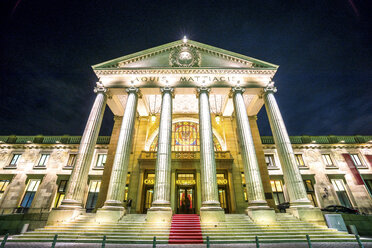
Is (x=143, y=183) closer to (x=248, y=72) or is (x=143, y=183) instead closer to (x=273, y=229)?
(x=273, y=229)

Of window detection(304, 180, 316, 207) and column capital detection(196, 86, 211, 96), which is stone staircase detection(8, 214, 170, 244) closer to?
column capital detection(196, 86, 211, 96)

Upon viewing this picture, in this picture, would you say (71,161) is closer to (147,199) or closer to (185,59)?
(147,199)

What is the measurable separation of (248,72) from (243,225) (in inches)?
521

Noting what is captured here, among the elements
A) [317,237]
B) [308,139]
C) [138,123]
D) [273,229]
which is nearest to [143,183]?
[138,123]

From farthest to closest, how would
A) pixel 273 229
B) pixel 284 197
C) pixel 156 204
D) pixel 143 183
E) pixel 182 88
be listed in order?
1. pixel 284 197
2. pixel 143 183
3. pixel 182 88
4. pixel 156 204
5. pixel 273 229

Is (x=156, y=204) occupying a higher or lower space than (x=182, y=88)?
lower

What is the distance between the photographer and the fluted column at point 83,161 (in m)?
11.6

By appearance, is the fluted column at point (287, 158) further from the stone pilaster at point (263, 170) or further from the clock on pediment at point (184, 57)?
the clock on pediment at point (184, 57)

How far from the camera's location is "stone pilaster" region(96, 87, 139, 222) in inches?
422

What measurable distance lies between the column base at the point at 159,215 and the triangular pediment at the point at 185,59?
41.7 feet

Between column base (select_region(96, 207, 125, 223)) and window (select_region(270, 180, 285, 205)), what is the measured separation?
672 inches

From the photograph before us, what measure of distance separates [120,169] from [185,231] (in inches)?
245

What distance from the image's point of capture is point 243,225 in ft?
33.6

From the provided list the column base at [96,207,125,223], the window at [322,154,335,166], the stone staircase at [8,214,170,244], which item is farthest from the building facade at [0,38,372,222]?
the stone staircase at [8,214,170,244]
